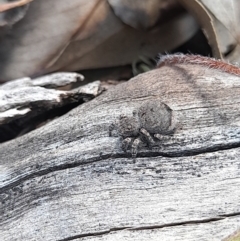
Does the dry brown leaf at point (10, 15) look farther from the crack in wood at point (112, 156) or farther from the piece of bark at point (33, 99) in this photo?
the crack in wood at point (112, 156)

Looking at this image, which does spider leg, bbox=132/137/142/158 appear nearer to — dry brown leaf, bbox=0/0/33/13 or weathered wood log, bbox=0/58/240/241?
weathered wood log, bbox=0/58/240/241

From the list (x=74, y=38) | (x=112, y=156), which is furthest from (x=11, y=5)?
(x=112, y=156)

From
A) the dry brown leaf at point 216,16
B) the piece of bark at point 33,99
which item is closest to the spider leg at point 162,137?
the piece of bark at point 33,99

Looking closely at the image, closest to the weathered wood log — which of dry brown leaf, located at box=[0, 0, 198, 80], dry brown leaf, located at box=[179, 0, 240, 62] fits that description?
dry brown leaf, located at box=[179, 0, 240, 62]

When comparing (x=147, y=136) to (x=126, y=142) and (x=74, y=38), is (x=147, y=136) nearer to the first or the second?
(x=126, y=142)

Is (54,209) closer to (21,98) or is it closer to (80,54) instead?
(21,98)

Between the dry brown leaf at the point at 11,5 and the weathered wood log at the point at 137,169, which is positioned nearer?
the weathered wood log at the point at 137,169

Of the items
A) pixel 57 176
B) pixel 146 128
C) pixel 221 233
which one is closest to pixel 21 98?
pixel 57 176
